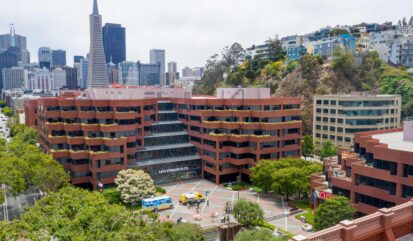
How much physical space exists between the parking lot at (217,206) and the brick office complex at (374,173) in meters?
6.23

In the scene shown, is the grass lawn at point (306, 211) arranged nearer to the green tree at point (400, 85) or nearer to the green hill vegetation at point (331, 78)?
the green hill vegetation at point (331, 78)

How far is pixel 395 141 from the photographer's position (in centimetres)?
4400

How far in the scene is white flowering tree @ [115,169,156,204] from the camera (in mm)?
59562

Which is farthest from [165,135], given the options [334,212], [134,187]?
[334,212]

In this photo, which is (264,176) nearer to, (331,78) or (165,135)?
(165,135)

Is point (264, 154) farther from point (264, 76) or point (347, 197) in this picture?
point (264, 76)

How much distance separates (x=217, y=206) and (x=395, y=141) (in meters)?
30.1

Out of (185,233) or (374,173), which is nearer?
(185,233)

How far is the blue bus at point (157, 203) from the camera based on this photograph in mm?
57094

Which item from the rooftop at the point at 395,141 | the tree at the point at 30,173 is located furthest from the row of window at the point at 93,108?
the rooftop at the point at 395,141

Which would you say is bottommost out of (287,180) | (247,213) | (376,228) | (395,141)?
(247,213)

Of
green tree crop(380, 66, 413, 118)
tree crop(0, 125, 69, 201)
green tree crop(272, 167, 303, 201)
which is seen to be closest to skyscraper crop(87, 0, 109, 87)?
tree crop(0, 125, 69, 201)

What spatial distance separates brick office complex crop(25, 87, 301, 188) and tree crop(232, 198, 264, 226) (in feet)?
82.9

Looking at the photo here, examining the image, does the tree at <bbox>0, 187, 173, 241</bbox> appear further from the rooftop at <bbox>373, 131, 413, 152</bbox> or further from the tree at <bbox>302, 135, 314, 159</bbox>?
the tree at <bbox>302, 135, 314, 159</bbox>
